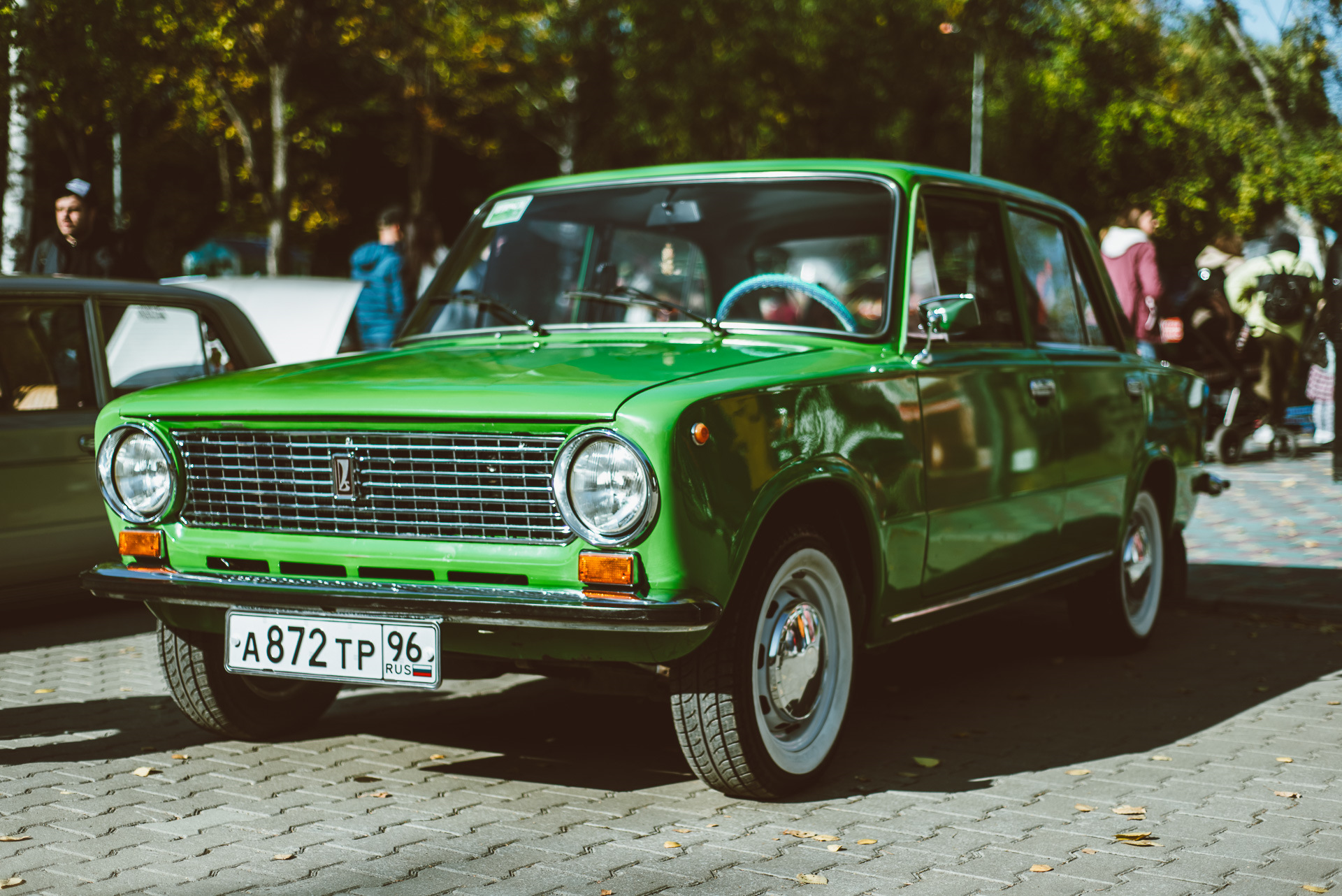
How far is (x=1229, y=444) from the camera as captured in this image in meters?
14.7

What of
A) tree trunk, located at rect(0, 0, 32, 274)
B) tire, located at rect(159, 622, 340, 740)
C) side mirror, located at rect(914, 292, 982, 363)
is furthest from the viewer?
tree trunk, located at rect(0, 0, 32, 274)

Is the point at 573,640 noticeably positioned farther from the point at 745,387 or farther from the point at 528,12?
the point at 528,12

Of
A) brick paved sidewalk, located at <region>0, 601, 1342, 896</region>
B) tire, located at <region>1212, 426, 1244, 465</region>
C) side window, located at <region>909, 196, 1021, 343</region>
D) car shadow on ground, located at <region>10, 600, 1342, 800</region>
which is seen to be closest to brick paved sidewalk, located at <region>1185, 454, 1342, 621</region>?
tire, located at <region>1212, 426, 1244, 465</region>

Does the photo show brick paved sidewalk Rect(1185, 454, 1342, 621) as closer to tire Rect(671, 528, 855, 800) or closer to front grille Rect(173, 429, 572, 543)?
tire Rect(671, 528, 855, 800)

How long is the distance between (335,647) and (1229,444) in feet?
40.2

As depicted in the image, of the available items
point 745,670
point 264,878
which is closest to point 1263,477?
point 745,670

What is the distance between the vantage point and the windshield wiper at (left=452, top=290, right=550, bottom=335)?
5.24m

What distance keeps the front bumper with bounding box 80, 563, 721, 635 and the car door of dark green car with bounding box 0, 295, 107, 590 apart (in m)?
2.52

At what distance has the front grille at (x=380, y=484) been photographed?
3971mm

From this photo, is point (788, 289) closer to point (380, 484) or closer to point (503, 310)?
point (503, 310)

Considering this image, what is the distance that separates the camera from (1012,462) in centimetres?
547

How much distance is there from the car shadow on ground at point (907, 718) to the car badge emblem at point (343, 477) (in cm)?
104

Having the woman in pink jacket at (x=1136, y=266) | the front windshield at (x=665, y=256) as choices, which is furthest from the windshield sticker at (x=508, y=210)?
the woman in pink jacket at (x=1136, y=266)

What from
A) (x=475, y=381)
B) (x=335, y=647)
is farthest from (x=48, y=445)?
(x=475, y=381)
